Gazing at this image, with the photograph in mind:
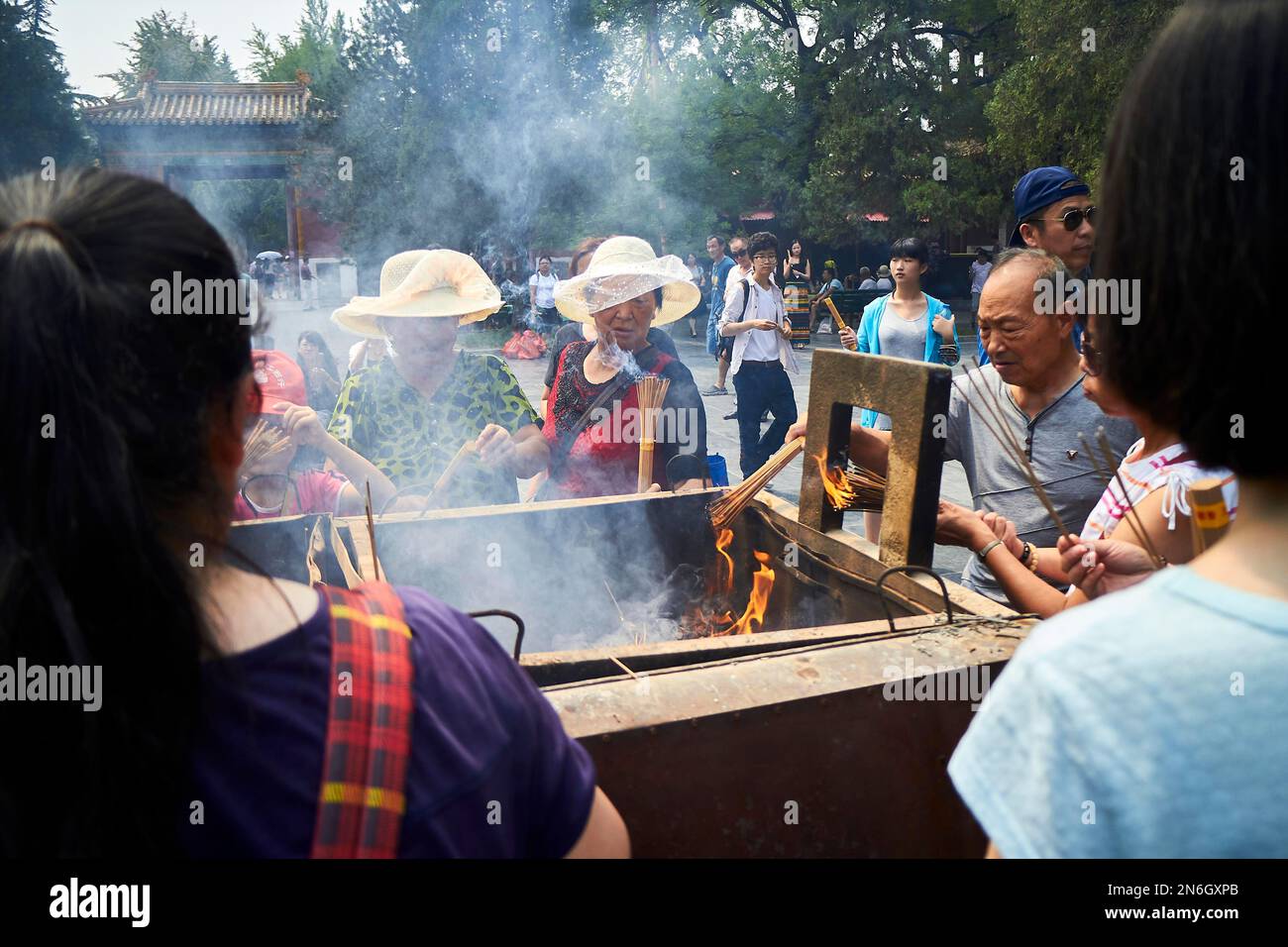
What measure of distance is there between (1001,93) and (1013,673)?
14.8 metres

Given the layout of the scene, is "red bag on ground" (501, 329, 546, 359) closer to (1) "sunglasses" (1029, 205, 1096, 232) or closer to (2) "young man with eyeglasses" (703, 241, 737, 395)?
(2) "young man with eyeglasses" (703, 241, 737, 395)

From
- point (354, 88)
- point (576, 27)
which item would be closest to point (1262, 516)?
point (576, 27)

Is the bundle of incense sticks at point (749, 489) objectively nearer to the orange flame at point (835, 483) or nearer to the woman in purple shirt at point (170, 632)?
the orange flame at point (835, 483)

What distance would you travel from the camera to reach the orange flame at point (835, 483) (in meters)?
2.71

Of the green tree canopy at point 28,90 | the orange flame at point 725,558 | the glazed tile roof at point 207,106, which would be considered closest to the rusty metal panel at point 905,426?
the orange flame at point 725,558

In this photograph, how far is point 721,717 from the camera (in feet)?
5.65

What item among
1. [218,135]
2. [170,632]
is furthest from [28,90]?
[170,632]

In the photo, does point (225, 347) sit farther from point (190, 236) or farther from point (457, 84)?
point (457, 84)

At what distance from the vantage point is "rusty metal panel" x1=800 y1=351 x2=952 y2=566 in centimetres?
223

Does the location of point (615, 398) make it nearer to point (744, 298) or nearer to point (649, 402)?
point (649, 402)

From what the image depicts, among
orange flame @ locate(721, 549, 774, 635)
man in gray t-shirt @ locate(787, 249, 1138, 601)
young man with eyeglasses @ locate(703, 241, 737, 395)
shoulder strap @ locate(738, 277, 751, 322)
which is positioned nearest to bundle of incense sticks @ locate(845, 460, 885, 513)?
man in gray t-shirt @ locate(787, 249, 1138, 601)

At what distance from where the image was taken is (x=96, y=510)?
2.47 feet

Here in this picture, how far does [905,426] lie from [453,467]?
1.89 m

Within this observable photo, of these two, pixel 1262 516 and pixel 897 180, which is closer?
pixel 1262 516
